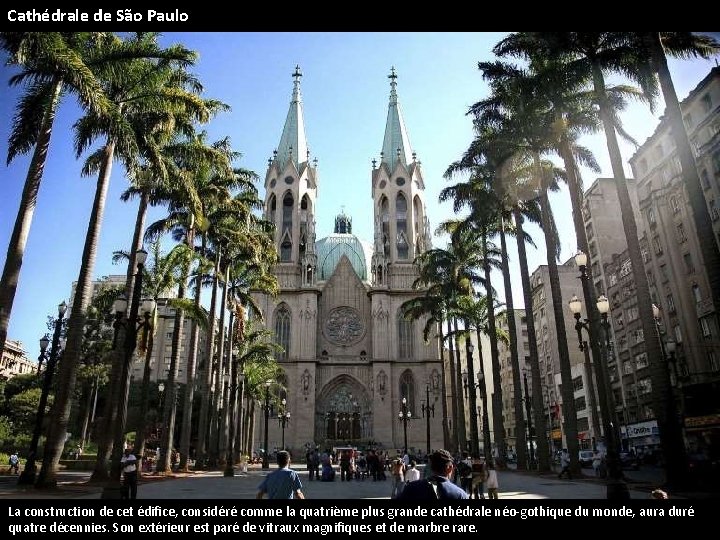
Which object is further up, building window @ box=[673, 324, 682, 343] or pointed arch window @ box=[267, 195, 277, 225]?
pointed arch window @ box=[267, 195, 277, 225]

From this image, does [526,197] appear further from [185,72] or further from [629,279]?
[629,279]

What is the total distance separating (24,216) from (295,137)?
58.7 metres

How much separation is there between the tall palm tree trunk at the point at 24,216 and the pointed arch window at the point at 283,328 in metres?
44.3

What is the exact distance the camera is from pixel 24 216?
14688 mm

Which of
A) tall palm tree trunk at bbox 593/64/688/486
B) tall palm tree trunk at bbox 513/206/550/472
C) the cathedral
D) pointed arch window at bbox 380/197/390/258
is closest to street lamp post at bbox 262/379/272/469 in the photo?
the cathedral

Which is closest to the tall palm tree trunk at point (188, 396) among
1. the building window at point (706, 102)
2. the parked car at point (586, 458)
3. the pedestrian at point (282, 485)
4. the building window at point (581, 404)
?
the pedestrian at point (282, 485)

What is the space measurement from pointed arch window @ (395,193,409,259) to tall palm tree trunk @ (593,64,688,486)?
46103 millimetres

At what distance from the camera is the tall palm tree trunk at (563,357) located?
842 inches

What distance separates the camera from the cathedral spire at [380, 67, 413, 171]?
228 ft

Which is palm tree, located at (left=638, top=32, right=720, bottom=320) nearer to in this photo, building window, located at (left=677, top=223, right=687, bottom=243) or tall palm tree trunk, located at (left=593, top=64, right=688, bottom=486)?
tall palm tree trunk, located at (left=593, top=64, right=688, bottom=486)

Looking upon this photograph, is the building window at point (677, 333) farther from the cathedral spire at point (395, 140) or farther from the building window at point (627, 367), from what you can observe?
the cathedral spire at point (395, 140)

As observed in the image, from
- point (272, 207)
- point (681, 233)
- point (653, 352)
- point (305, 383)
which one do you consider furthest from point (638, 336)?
point (272, 207)
